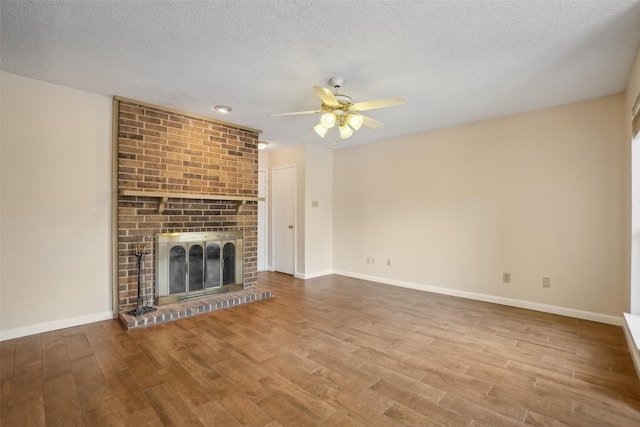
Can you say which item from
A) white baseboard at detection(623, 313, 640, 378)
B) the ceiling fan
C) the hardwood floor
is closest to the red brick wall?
the hardwood floor

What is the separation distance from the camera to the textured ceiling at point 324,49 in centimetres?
190

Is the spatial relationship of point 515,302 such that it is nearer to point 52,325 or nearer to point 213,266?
point 213,266

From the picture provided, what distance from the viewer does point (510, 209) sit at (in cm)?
382

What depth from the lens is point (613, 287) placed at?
319cm

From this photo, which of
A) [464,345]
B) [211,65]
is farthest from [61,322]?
[464,345]

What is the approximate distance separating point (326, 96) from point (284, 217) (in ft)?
12.1

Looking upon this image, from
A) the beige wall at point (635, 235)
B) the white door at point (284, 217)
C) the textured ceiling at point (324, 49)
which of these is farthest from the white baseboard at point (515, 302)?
the textured ceiling at point (324, 49)

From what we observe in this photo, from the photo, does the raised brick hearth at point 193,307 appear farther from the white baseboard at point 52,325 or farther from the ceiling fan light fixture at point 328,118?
the ceiling fan light fixture at point 328,118

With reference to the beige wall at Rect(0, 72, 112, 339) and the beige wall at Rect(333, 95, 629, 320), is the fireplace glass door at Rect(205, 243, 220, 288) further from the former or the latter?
the beige wall at Rect(333, 95, 629, 320)

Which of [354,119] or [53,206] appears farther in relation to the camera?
[53,206]

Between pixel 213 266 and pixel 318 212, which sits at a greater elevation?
pixel 318 212

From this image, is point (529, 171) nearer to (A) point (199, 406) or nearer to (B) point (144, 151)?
(A) point (199, 406)

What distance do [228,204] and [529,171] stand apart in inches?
155

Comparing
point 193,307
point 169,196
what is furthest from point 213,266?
point 169,196
